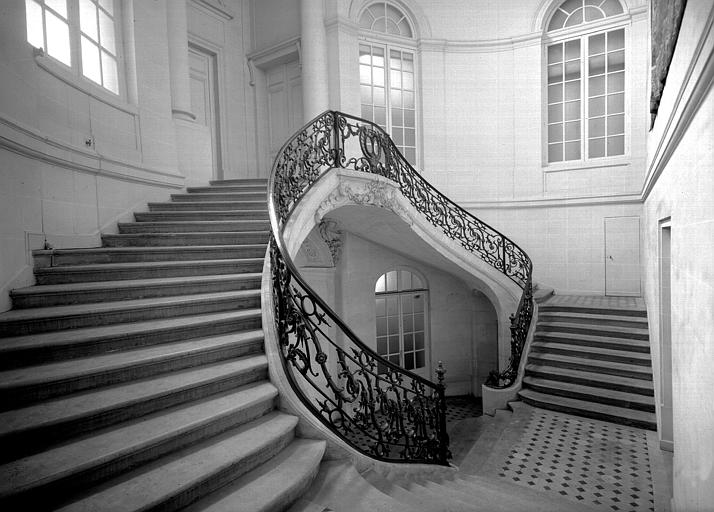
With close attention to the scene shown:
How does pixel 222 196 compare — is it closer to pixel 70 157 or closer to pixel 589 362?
pixel 70 157

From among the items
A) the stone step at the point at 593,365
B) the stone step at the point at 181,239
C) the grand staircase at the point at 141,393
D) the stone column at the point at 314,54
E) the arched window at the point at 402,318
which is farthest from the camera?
the arched window at the point at 402,318

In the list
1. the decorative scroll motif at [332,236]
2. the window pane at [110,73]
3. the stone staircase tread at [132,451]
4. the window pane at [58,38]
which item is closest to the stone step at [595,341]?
the decorative scroll motif at [332,236]

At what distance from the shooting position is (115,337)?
9.71ft

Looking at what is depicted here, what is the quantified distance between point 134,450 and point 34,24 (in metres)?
4.80

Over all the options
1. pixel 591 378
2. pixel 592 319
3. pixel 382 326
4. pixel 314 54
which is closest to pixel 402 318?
pixel 382 326

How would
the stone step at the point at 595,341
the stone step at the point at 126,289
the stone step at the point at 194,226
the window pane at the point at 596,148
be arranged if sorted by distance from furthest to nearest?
the window pane at the point at 596,148, the stone step at the point at 595,341, the stone step at the point at 194,226, the stone step at the point at 126,289

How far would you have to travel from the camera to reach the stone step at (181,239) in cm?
479

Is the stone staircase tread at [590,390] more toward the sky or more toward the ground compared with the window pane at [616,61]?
more toward the ground

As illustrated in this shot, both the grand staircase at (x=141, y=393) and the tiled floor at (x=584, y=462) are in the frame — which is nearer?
the grand staircase at (x=141, y=393)

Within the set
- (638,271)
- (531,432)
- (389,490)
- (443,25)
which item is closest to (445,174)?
(443,25)

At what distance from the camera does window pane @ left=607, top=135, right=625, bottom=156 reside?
29.8 feet

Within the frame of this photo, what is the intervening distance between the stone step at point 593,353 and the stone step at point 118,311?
5.59 metres

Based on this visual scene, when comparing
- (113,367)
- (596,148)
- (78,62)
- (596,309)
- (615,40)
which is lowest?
(596,309)

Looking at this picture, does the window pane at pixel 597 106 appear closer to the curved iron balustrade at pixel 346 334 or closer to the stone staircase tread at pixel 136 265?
the curved iron balustrade at pixel 346 334
